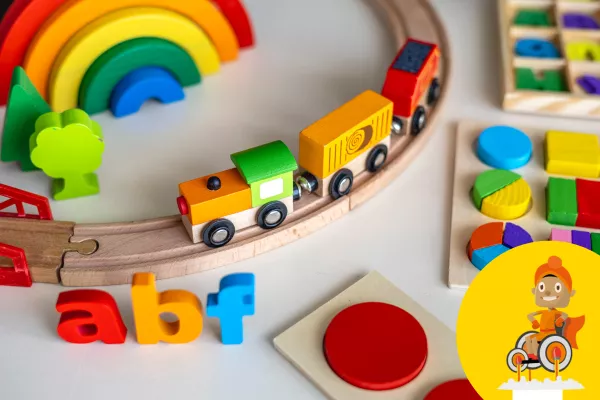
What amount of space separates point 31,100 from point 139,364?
1.44ft

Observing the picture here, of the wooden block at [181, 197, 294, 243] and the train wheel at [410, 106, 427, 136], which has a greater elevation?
the train wheel at [410, 106, 427, 136]

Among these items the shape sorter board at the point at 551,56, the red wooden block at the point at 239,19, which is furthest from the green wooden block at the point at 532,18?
the red wooden block at the point at 239,19

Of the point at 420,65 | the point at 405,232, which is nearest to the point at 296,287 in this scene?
the point at 405,232

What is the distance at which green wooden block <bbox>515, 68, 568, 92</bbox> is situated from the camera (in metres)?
1.34

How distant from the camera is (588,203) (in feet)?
3.54

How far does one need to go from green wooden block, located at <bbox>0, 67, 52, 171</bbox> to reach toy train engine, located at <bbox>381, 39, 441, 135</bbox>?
0.52 m

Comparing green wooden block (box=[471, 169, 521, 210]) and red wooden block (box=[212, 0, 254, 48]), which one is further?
red wooden block (box=[212, 0, 254, 48])

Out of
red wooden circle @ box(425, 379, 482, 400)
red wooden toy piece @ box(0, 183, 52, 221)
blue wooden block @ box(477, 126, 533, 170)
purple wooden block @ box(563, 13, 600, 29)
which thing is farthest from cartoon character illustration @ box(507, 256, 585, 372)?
purple wooden block @ box(563, 13, 600, 29)

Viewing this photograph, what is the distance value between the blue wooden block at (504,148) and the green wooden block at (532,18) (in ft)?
1.23

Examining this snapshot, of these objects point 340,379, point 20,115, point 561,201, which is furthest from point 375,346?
point 20,115

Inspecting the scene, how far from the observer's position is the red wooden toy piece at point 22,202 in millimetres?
1012

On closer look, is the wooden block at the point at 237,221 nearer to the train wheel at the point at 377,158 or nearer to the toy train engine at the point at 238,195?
the toy train engine at the point at 238,195

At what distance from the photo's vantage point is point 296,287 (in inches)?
39.5

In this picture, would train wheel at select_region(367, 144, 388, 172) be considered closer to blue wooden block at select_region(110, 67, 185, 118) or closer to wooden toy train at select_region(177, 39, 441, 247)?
wooden toy train at select_region(177, 39, 441, 247)
